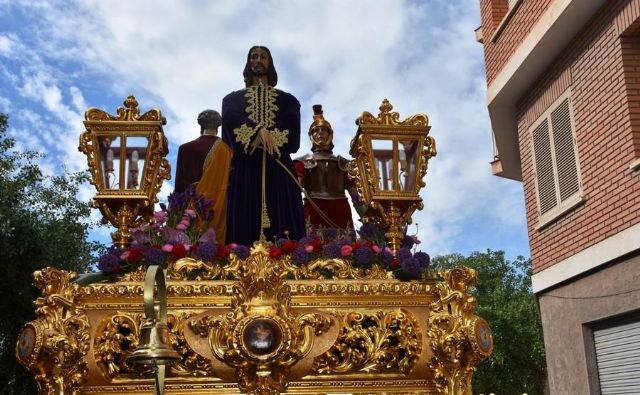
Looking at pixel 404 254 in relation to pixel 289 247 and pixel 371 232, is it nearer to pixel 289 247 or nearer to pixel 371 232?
pixel 371 232

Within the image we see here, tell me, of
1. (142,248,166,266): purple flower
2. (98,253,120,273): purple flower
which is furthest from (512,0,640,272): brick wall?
(98,253,120,273): purple flower

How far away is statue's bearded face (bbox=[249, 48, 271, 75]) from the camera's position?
6492 mm

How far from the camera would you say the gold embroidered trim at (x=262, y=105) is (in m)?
6.06

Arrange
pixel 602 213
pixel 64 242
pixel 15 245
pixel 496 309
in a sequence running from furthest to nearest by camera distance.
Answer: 1. pixel 496 309
2. pixel 64 242
3. pixel 15 245
4. pixel 602 213

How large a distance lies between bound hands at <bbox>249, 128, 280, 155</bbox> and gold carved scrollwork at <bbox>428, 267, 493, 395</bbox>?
2.19m

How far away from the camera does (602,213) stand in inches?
367

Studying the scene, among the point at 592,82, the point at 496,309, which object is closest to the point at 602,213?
the point at 592,82

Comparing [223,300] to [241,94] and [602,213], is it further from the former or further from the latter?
→ [602,213]

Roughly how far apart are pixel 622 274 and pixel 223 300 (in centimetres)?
Answer: 633

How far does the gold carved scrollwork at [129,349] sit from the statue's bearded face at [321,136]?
12.5 ft

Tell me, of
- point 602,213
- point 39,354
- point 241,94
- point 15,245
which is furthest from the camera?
point 15,245

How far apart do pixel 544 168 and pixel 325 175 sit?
5372 millimetres

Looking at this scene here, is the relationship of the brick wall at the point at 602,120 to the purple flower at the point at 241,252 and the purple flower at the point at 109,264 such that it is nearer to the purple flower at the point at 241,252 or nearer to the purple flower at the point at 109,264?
the purple flower at the point at 241,252

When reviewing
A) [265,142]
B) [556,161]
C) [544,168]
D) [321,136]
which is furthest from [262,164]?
[544,168]
